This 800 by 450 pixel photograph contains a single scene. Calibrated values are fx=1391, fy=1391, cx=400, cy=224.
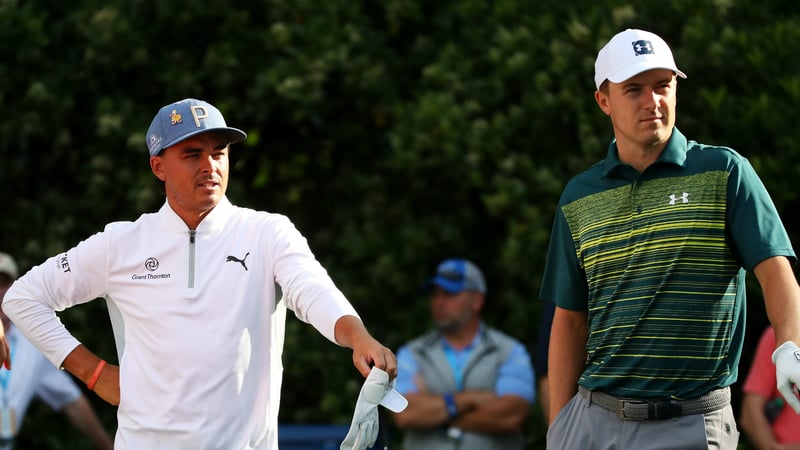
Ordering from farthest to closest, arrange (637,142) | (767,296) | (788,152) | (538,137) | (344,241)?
(344,241), (538,137), (788,152), (637,142), (767,296)

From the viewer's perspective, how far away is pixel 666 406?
14.8 ft

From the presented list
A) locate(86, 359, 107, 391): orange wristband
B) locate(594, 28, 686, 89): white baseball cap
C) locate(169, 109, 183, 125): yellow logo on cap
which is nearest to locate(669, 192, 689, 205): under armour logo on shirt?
locate(594, 28, 686, 89): white baseball cap

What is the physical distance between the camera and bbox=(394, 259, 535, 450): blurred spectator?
7.61 metres

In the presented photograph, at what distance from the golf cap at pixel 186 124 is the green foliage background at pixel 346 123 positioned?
3309mm

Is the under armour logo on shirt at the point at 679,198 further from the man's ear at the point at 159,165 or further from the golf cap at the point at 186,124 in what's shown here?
the man's ear at the point at 159,165

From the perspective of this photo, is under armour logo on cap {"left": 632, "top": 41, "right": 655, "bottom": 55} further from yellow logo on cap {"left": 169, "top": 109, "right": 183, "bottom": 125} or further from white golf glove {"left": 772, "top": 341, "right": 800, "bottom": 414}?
yellow logo on cap {"left": 169, "top": 109, "right": 183, "bottom": 125}

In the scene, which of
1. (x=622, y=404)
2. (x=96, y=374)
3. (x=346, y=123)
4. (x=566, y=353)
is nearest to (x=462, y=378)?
(x=346, y=123)

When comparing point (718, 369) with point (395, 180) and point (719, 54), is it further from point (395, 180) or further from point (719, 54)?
point (395, 180)

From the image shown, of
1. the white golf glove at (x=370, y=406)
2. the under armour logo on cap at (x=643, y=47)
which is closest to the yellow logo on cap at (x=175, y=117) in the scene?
the white golf glove at (x=370, y=406)

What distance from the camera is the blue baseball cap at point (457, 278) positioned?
8016 millimetres

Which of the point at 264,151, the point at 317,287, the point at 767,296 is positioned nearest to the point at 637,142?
the point at 767,296

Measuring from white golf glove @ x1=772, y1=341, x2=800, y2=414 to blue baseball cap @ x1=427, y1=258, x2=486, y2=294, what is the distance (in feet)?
12.8

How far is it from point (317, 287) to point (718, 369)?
1343 mm

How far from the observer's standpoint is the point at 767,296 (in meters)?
4.38
